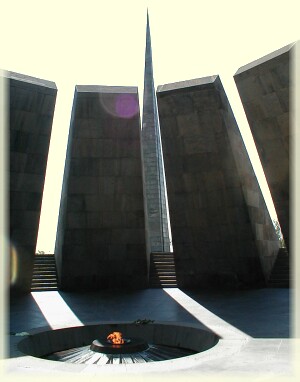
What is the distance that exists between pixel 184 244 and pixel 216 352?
9.77 metres

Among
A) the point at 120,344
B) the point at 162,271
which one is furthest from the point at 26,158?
the point at 120,344

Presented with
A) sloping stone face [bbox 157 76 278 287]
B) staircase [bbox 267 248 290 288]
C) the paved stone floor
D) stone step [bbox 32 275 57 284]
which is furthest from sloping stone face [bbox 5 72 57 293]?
staircase [bbox 267 248 290 288]

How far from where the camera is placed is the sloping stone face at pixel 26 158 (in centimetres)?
1265

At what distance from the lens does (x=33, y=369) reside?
5.45 m

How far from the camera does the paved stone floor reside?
5441mm

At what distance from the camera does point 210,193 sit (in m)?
15.2

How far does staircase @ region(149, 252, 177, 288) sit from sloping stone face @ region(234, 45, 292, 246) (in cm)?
530

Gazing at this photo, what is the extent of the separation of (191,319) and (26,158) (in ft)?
26.5

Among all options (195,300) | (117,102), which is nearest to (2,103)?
(117,102)

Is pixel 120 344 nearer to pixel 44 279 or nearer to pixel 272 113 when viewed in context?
pixel 272 113

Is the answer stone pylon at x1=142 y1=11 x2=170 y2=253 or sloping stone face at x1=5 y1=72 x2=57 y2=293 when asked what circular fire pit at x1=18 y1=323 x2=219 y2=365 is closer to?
sloping stone face at x1=5 y1=72 x2=57 y2=293

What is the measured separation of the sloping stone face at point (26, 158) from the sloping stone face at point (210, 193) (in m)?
4.42

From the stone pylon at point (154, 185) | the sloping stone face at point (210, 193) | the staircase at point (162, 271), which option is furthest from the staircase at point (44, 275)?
the stone pylon at point (154, 185)

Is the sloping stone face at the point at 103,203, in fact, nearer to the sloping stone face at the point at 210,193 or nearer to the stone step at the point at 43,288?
the stone step at the point at 43,288
